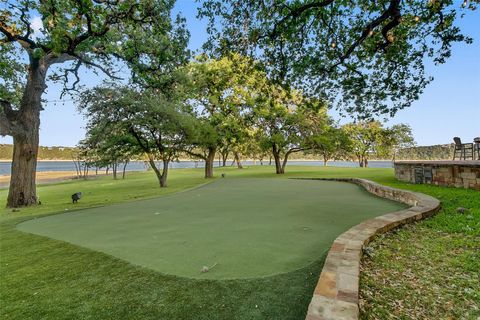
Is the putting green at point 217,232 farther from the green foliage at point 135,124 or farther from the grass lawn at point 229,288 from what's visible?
the green foliage at point 135,124

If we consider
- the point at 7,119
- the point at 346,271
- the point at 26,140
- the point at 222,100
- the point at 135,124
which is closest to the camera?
the point at 346,271

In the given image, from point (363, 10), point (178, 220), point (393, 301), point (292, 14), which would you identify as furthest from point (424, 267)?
point (363, 10)

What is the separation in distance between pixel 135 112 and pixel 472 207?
15.1 meters

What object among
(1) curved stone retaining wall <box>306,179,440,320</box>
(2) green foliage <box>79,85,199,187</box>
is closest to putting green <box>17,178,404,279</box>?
(1) curved stone retaining wall <box>306,179,440,320</box>

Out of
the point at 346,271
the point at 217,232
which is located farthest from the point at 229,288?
the point at 217,232

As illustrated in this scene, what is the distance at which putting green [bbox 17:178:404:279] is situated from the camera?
327 cm

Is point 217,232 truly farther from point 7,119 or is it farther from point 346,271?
point 7,119

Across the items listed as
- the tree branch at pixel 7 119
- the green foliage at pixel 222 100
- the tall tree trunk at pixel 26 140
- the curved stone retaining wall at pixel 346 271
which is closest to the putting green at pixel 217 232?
the curved stone retaining wall at pixel 346 271

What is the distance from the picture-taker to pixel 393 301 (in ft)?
7.42

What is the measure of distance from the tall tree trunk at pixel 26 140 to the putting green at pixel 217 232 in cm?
492

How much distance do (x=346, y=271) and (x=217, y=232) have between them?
266 centimetres

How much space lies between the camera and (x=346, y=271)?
2523 mm

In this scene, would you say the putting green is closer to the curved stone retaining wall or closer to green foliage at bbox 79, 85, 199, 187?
the curved stone retaining wall

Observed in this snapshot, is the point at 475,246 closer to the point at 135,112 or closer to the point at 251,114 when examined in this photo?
the point at 135,112
